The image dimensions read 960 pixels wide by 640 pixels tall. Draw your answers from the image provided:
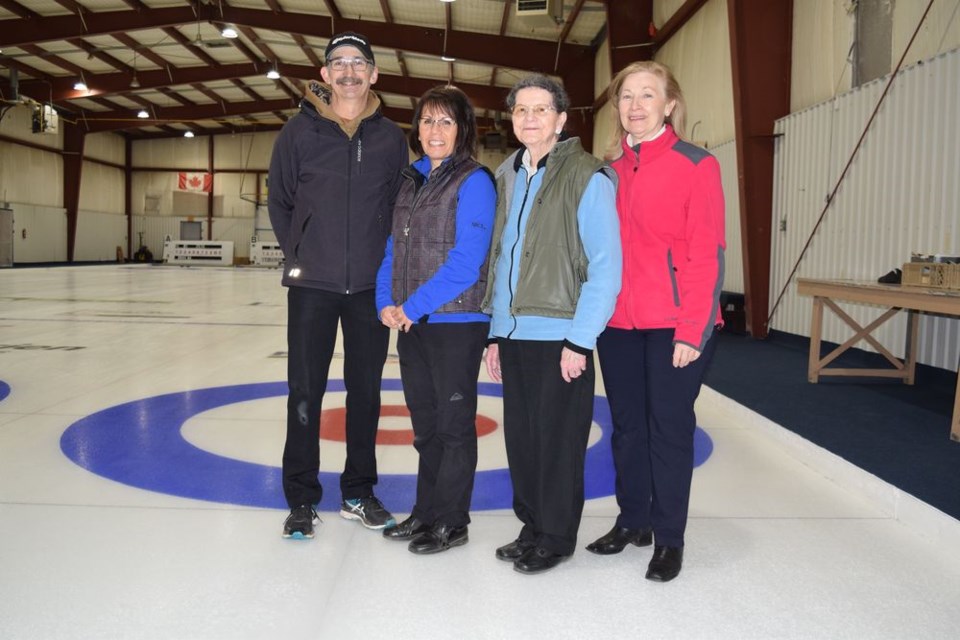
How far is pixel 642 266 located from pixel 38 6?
19.5 metres

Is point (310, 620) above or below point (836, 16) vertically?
below

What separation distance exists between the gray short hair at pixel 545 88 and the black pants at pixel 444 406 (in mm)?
735

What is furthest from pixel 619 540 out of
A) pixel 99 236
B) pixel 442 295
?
pixel 99 236

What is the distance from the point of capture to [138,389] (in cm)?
523

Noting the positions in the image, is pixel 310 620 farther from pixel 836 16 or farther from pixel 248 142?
pixel 248 142

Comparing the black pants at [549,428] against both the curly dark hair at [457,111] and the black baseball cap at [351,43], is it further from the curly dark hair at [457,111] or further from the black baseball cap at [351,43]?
the black baseball cap at [351,43]

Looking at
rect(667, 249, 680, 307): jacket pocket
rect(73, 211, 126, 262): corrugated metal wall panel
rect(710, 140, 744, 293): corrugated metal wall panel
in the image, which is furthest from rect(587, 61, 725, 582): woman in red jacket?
rect(73, 211, 126, 262): corrugated metal wall panel

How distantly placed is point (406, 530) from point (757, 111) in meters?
7.32

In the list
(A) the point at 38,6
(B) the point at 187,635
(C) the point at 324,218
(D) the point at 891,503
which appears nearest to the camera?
(B) the point at 187,635

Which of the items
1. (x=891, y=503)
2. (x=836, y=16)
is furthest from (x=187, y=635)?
(x=836, y=16)

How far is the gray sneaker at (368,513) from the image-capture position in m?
2.76

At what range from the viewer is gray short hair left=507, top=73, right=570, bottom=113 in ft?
7.75

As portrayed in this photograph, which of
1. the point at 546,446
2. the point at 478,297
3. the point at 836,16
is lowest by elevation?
the point at 546,446

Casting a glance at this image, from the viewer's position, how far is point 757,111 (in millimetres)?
8453
